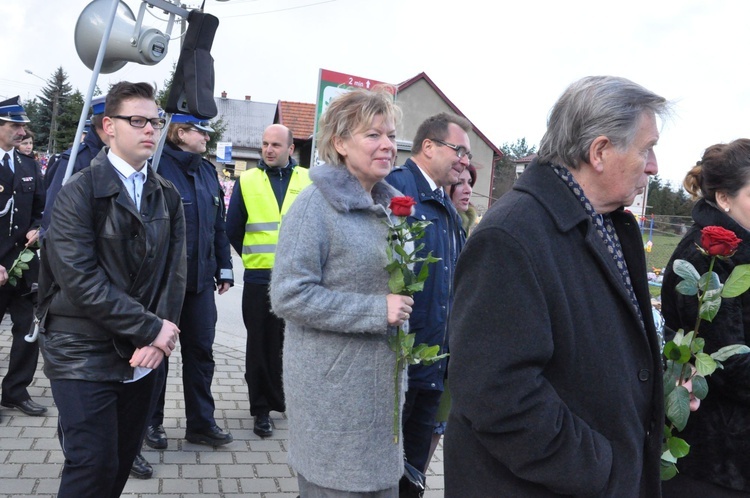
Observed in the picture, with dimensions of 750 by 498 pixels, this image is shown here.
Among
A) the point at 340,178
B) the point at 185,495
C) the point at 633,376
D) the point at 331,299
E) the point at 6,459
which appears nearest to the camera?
the point at 633,376

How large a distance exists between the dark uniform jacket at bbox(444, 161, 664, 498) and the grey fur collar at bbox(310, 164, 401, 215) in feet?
2.89

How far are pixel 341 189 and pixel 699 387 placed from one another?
58.2 inches

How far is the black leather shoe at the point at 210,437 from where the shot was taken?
16.7ft

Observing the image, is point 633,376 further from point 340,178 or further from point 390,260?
point 340,178

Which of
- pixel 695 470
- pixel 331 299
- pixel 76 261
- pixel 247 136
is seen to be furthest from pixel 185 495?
pixel 247 136

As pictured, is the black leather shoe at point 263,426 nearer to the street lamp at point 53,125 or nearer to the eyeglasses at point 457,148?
the eyeglasses at point 457,148

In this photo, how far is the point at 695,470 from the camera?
2.96 m

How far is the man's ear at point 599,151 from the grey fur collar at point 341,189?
1017mm

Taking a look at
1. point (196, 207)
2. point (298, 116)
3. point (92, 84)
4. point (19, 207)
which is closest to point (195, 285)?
point (196, 207)

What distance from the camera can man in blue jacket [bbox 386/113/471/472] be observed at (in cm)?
376

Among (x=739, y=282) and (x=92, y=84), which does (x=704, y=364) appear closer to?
(x=739, y=282)

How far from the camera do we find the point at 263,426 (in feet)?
17.8

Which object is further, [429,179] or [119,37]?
[119,37]

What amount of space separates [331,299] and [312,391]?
1.21 ft
